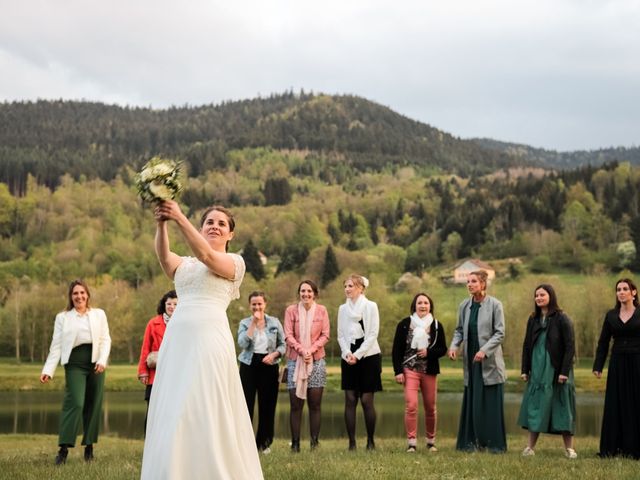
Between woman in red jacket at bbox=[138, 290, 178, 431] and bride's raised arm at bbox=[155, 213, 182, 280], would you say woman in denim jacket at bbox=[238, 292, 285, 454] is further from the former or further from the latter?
bride's raised arm at bbox=[155, 213, 182, 280]

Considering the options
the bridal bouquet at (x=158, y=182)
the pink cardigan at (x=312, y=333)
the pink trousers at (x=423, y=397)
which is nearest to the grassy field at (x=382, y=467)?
the pink trousers at (x=423, y=397)

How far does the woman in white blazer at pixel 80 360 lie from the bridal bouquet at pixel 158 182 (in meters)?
6.16

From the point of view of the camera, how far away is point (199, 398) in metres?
6.65

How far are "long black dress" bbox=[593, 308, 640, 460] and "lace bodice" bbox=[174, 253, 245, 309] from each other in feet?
23.5

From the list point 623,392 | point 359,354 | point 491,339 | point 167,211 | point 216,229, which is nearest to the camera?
point 167,211

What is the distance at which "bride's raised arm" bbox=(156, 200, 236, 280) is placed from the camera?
621 centimetres

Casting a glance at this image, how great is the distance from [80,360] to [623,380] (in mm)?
8054

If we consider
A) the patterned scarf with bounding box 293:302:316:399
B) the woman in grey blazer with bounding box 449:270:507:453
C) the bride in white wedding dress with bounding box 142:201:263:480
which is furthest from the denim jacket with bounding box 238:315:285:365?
the bride in white wedding dress with bounding box 142:201:263:480

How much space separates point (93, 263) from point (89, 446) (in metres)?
129

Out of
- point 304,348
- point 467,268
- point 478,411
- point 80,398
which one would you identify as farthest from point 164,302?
point 467,268

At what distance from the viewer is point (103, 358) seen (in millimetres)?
12477

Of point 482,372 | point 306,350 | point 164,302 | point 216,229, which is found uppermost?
point 216,229

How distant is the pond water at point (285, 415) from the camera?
2791cm

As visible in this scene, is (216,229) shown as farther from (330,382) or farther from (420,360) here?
(330,382)
